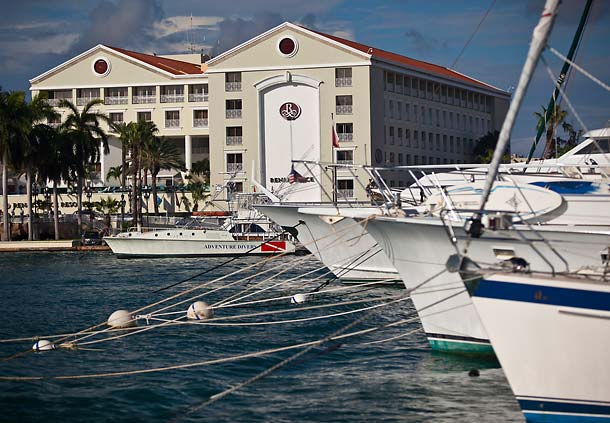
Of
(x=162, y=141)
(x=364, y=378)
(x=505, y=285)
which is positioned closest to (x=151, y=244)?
(x=162, y=141)

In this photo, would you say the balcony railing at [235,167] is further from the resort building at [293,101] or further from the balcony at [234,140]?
the balcony at [234,140]

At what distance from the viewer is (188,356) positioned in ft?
76.3

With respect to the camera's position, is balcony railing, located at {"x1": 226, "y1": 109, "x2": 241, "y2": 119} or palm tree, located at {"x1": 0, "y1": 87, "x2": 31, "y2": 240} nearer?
palm tree, located at {"x1": 0, "y1": 87, "x2": 31, "y2": 240}

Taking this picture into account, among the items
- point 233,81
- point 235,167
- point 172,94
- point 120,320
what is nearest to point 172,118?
point 172,94

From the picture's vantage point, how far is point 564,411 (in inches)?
574

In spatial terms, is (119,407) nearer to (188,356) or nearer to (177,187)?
(188,356)

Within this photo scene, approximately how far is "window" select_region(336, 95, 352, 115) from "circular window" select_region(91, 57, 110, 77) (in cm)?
2629

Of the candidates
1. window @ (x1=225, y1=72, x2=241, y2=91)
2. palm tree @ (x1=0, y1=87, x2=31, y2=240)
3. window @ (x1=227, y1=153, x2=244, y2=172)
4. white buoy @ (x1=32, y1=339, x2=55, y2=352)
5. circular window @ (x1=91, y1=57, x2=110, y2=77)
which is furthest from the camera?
circular window @ (x1=91, y1=57, x2=110, y2=77)

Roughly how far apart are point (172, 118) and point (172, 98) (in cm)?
205

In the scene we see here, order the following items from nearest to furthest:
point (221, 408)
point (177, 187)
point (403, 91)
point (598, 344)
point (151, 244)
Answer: point (598, 344), point (221, 408), point (151, 244), point (403, 91), point (177, 187)

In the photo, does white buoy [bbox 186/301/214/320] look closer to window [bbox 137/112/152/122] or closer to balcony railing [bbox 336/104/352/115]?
balcony railing [bbox 336/104/352/115]

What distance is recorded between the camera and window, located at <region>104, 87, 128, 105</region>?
334 ft

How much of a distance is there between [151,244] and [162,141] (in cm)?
3756

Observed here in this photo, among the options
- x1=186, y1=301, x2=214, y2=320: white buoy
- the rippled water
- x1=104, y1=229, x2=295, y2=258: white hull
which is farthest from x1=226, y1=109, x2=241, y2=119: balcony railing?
x1=186, y1=301, x2=214, y2=320: white buoy
